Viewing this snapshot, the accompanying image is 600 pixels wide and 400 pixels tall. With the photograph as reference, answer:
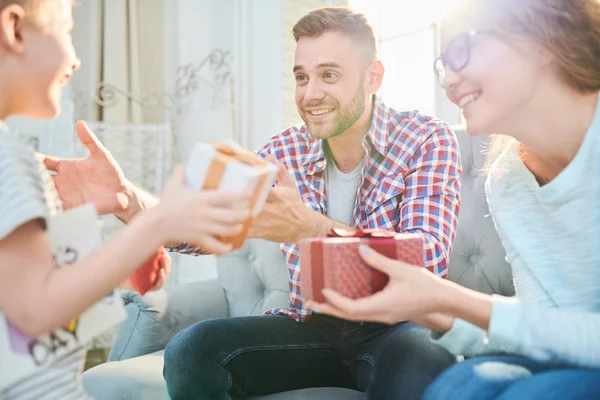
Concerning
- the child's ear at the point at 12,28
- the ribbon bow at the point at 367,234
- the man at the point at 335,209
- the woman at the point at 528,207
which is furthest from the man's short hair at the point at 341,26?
the child's ear at the point at 12,28

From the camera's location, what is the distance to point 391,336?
4.13 ft

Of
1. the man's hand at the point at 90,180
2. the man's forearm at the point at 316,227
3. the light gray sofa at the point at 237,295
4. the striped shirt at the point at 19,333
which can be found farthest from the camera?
the light gray sofa at the point at 237,295

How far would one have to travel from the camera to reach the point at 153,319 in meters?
1.84

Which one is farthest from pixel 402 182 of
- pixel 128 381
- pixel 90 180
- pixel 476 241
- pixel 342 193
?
pixel 128 381

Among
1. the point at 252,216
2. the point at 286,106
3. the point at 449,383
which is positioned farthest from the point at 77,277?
the point at 286,106

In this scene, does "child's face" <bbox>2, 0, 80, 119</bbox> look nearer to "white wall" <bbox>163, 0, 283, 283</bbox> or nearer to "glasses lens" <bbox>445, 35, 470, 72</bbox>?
"glasses lens" <bbox>445, 35, 470, 72</bbox>

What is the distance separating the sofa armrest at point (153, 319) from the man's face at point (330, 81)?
0.74 m

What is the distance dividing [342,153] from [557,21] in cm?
74

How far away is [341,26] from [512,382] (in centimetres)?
116

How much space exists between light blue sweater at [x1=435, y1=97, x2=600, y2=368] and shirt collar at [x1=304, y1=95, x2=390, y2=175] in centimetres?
39

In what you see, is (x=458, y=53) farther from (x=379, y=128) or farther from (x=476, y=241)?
(x=476, y=241)

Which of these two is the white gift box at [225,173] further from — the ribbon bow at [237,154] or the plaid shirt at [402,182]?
→ the plaid shirt at [402,182]

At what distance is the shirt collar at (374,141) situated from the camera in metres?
1.57

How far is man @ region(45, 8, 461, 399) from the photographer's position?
121 cm
